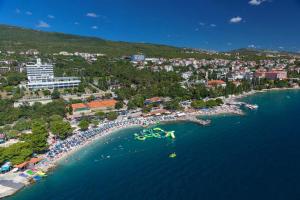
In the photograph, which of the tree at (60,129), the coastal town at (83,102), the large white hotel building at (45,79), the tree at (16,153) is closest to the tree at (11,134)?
the coastal town at (83,102)

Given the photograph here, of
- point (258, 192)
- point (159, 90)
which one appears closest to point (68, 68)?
point (159, 90)

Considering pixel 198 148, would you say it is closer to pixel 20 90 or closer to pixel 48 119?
pixel 48 119

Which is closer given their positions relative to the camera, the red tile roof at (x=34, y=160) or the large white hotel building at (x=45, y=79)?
the red tile roof at (x=34, y=160)

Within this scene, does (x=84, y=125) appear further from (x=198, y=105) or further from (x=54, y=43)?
(x=54, y=43)

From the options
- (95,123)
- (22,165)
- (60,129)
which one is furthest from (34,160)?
(95,123)

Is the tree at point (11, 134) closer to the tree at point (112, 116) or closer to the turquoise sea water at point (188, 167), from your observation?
the turquoise sea water at point (188, 167)
